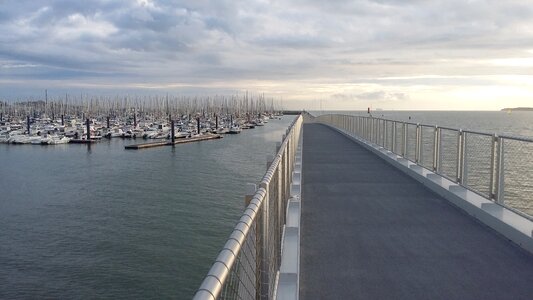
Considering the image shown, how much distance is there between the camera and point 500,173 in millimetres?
7164

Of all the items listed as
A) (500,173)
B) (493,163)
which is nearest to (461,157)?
(493,163)

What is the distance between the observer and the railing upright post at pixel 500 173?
7.14m

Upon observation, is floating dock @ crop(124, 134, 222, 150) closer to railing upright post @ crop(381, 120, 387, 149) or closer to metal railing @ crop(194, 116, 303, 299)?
railing upright post @ crop(381, 120, 387, 149)

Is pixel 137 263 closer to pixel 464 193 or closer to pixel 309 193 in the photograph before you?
pixel 309 193

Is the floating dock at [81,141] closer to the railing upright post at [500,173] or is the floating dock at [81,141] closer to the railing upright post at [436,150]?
the railing upright post at [436,150]

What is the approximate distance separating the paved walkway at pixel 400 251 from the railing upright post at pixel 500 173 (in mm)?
595

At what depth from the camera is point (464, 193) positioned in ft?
27.1

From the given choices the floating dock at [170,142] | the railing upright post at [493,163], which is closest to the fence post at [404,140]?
the railing upright post at [493,163]

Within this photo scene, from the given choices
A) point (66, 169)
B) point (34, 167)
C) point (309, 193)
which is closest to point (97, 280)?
point (309, 193)

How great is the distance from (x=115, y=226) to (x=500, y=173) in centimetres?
2182

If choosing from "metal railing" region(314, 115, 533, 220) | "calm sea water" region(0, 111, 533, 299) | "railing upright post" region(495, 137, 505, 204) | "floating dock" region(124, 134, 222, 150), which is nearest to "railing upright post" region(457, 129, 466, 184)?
"metal railing" region(314, 115, 533, 220)

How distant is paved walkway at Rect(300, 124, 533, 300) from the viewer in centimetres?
458

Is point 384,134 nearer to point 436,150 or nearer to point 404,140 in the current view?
point 404,140

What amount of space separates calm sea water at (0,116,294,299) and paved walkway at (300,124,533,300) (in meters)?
11.4
